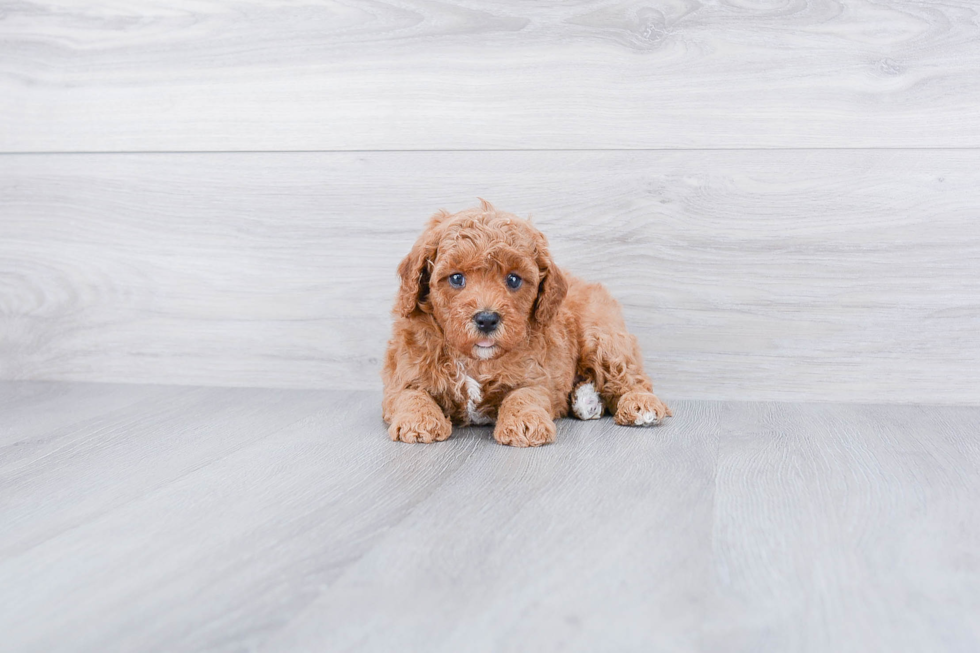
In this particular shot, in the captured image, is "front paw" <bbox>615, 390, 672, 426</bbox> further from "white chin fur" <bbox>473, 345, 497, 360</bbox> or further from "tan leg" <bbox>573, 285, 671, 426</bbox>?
"white chin fur" <bbox>473, 345, 497, 360</bbox>

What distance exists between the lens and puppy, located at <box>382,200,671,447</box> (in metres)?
1.96

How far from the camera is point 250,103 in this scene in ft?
8.92

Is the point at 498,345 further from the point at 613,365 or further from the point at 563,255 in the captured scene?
the point at 563,255

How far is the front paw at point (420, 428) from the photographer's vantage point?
1975 mm

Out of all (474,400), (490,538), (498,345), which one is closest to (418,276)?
(498,345)

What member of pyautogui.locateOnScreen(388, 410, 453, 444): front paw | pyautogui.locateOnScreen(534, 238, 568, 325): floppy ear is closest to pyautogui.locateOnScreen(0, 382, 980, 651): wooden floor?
pyautogui.locateOnScreen(388, 410, 453, 444): front paw

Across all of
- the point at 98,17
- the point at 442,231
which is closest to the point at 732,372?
the point at 442,231

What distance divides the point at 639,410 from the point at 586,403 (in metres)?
0.18

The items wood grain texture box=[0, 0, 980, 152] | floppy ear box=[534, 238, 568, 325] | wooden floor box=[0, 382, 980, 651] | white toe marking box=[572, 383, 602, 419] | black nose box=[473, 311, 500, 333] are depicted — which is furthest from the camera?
wood grain texture box=[0, 0, 980, 152]

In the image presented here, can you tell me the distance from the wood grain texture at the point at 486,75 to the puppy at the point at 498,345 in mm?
650

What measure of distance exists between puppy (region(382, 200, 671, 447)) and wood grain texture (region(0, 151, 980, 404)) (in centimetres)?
37

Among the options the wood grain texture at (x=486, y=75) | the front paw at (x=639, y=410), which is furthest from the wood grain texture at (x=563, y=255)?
the front paw at (x=639, y=410)

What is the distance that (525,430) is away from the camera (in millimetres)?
1965

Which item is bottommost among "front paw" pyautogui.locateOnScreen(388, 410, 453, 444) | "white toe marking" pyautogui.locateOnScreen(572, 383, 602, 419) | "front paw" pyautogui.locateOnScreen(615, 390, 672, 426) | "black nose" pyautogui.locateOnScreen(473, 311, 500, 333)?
"white toe marking" pyautogui.locateOnScreen(572, 383, 602, 419)
